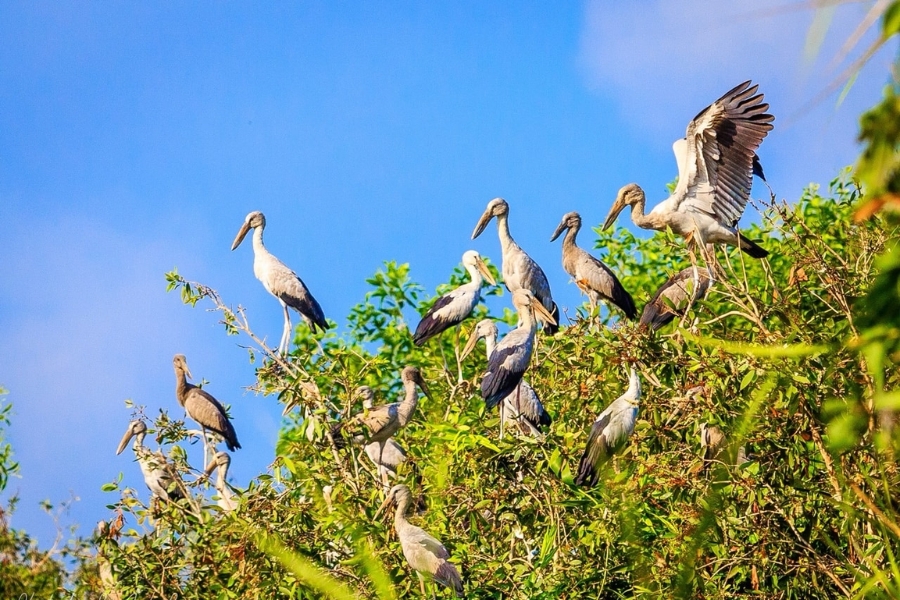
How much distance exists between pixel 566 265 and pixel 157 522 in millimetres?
6152

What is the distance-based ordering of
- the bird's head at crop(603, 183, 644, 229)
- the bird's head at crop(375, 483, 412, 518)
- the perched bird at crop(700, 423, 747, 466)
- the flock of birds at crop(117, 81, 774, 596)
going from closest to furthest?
the perched bird at crop(700, 423, 747, 466)
the bird's head at crop(375, 483, 412, 518)
the flock of birds at crop(117, 81, 774, 596)
the bird's head at crop(603, 183, 644, 229)

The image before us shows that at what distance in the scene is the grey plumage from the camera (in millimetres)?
11250

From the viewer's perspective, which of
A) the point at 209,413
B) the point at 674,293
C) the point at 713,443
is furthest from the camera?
the point at 209,413

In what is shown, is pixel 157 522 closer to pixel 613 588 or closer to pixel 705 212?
pixel 613 588

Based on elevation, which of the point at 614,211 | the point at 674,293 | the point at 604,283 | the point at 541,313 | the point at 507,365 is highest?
the point at 614,211

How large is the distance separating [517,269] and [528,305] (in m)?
2.11

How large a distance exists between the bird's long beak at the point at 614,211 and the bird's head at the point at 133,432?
452cm

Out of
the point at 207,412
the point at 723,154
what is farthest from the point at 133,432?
the point at 723,154

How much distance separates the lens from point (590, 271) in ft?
37.1

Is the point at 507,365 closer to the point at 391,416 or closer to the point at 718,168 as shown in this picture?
the point at 391,416

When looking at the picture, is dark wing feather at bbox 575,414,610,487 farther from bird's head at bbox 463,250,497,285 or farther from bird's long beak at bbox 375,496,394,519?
bird's head at bbox 463,250,497,285

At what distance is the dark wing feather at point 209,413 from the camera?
11297 mm

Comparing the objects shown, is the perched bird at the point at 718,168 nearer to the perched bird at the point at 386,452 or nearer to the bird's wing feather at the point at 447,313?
the bird's wing feather at the point at 447,313

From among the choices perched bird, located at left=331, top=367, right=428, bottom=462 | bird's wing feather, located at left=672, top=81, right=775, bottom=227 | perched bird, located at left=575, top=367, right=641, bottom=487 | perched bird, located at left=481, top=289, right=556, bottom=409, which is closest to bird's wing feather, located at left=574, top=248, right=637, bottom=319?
bird's wing feather, located at left=672, top=81, right=775, bottom=227
